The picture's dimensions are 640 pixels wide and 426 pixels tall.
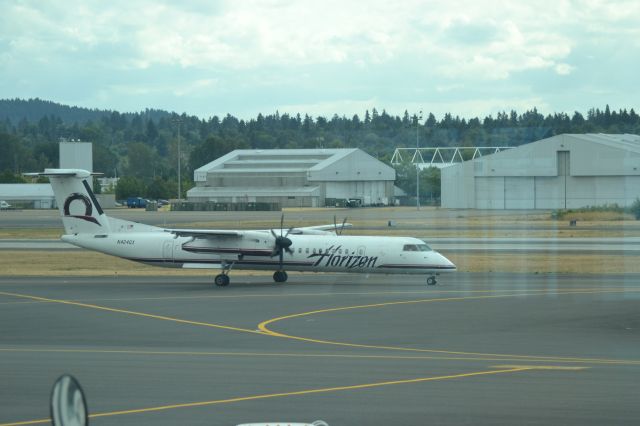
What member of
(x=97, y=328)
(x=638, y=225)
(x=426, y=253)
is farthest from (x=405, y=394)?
(x=638, y=225)

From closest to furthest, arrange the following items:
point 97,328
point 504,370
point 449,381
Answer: point 449,381 < point 504,370 < point 97,328

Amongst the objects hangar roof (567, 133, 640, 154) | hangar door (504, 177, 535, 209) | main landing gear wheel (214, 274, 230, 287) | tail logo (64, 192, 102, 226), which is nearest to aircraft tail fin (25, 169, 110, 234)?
tail logo (64, 192, 102, 226)

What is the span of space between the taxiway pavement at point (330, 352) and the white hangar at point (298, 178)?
17.5 m

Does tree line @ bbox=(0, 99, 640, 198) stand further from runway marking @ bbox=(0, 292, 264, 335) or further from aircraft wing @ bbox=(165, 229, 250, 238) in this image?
runway marking @ bbox=(0, 292, 264, 335)

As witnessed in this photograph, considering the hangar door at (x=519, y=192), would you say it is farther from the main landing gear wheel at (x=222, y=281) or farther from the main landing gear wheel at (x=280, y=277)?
the main landing gear wheel at (x=222, y=281)

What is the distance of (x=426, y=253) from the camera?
136ft

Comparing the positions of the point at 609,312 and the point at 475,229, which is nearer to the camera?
the point at 609,312

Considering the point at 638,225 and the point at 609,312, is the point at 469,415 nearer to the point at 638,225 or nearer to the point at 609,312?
the point at 609,312

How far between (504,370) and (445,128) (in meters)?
29.4

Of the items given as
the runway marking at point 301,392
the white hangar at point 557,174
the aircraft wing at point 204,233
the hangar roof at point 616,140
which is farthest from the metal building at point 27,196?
the runway marking at point 301,392

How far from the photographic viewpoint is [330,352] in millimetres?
23250

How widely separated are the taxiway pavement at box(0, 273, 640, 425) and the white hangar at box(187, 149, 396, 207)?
17503 millimetres

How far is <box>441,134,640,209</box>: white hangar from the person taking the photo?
1588 inches

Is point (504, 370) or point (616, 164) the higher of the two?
point (616, 164)
